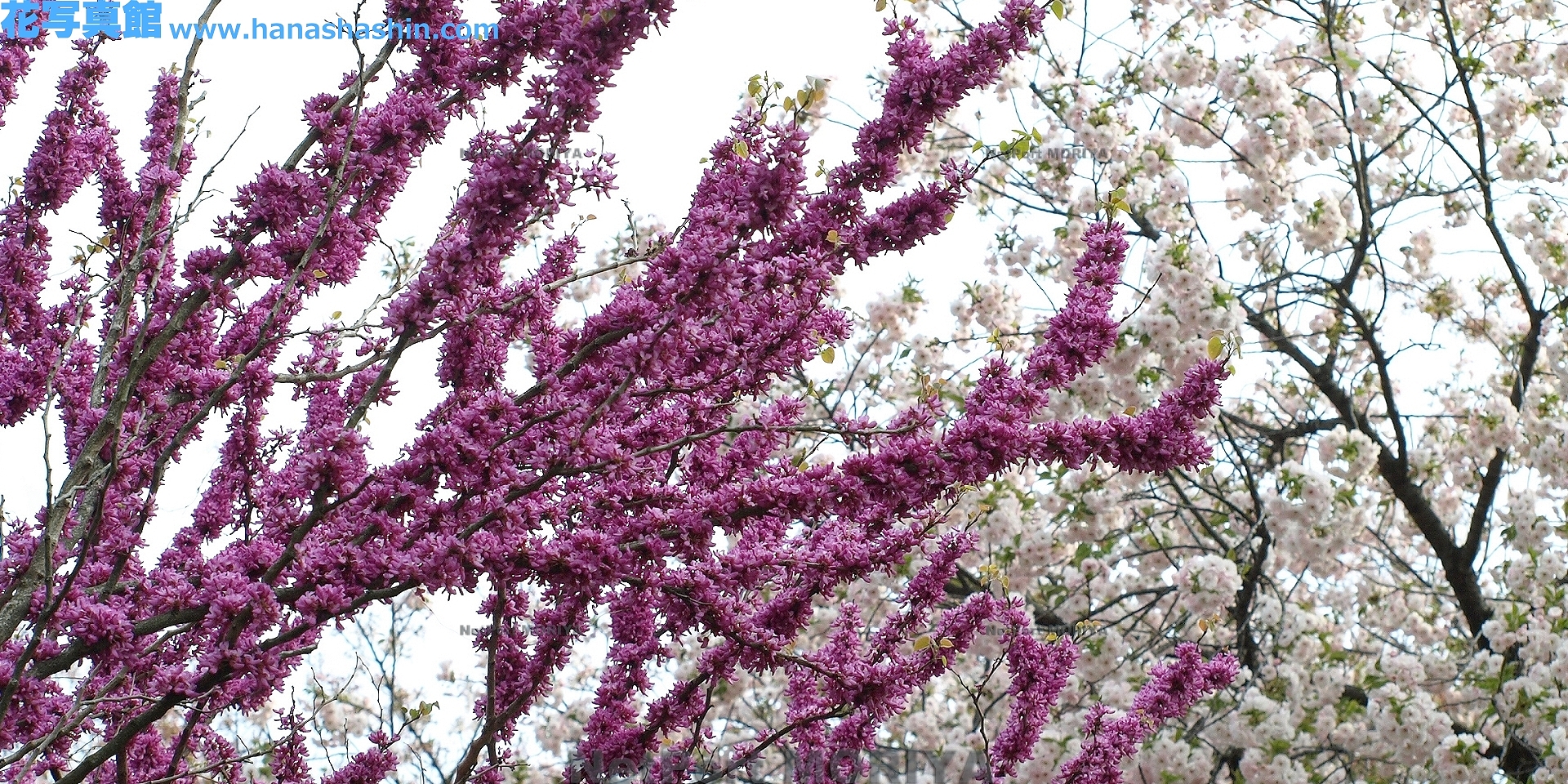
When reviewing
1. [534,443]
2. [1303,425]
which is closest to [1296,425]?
[1303,425]

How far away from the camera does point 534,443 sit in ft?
9.45

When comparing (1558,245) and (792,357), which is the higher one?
(1558,245)

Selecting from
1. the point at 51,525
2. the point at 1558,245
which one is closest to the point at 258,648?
the point at 51,525

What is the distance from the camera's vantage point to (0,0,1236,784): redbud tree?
273 centimetres

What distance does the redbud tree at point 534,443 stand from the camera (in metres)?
2.73

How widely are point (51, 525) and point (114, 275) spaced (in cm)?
113

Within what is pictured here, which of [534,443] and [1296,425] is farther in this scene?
[1296,425]

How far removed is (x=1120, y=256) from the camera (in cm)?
319

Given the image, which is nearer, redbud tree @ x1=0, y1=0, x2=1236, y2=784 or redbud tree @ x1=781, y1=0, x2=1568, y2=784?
redbud tree @ x1=0, y1=0, x2=1236, y2=784

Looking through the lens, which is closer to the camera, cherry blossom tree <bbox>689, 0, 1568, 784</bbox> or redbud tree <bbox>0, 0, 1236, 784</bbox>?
redbud tree <bbox>0, 0, 1236, 784</bbox>

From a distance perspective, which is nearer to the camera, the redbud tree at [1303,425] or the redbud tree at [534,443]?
the redbud tree at [534,443]

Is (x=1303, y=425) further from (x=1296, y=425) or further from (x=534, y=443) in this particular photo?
(x=534, y=443)

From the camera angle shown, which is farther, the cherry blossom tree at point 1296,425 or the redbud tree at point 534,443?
the cherry blossom tree at point 1296,425

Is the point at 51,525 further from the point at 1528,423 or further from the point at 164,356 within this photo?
the point at 1528,423
